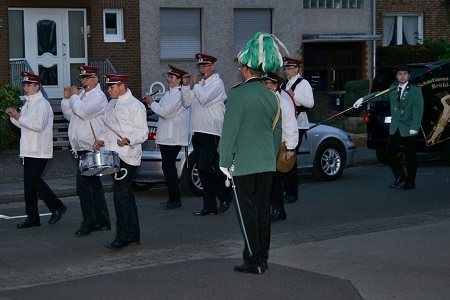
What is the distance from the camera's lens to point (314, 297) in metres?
7.75

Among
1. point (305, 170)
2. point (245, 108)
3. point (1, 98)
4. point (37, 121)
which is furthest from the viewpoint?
point (1, 98)

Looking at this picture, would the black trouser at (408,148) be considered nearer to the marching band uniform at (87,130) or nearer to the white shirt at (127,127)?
the marching band uniform at (87,130)

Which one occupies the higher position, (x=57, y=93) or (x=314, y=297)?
(x=57, y=93)

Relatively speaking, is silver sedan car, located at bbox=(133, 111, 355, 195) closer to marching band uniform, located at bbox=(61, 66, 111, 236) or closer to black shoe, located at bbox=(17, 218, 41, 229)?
black shoe, located at bbox=(17, 218, 41, 229)

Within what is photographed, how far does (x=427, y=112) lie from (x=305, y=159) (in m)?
2.88

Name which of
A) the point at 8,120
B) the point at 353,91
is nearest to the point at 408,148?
the point at 8,120

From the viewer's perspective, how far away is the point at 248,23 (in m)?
25.0

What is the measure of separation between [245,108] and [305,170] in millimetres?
7175

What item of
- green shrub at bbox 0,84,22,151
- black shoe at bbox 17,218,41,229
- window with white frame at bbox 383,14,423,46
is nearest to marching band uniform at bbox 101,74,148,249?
black shoe at bbox 17,218,41,229

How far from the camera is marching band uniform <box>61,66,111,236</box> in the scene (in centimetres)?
1070

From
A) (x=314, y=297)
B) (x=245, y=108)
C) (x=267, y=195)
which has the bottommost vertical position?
(x=314, y=297)

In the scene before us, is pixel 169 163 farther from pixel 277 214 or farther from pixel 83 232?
pixel 83 232

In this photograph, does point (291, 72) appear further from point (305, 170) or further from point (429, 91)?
point (429, 91)

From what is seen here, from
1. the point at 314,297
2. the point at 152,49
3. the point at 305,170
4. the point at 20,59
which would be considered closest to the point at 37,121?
the point at 314,297
